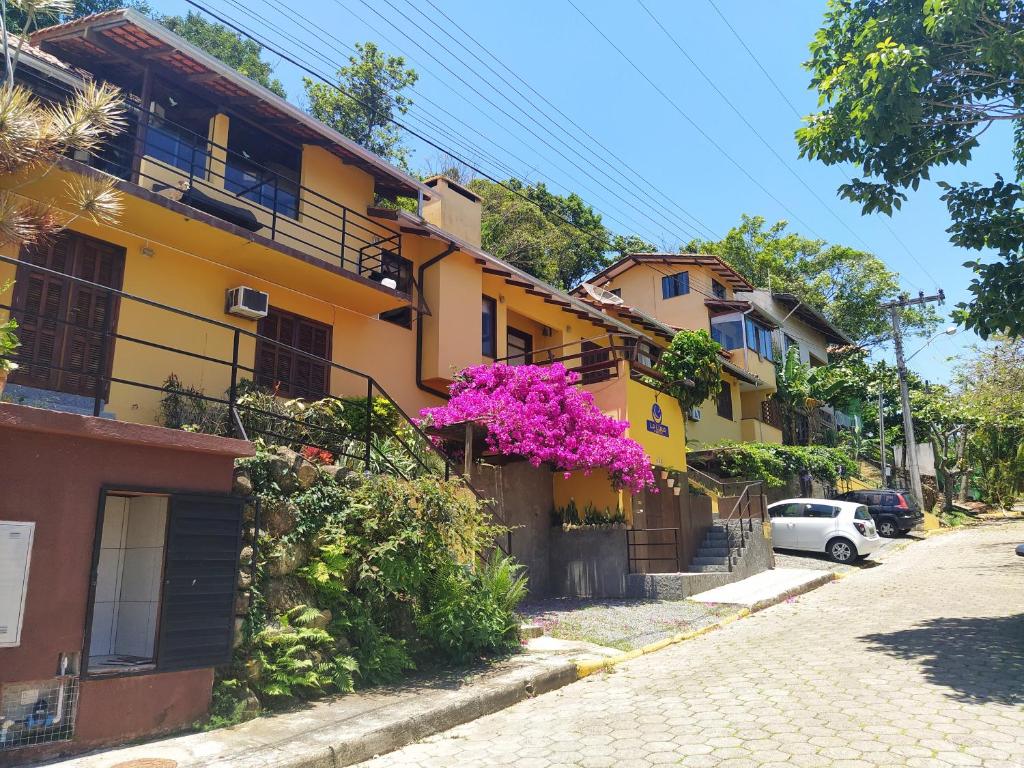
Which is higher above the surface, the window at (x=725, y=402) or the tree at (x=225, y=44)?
the tree at (x=225, y=44)

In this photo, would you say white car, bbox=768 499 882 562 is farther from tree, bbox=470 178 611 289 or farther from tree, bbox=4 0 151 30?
tree, bbox=4 0 151 30

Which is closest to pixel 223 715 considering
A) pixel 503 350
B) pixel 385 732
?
pixel 385 732

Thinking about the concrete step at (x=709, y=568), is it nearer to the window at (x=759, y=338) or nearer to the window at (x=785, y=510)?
the window at (x=785, y=510)

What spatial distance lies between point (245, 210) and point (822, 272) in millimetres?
Answer: 42501

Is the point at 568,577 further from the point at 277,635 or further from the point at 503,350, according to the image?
the point at 277,635

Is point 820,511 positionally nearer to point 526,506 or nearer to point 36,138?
point 526,506

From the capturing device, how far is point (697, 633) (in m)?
11.7

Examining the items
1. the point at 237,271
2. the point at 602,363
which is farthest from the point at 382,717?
the point at 602,363

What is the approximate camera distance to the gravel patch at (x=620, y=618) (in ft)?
36.3

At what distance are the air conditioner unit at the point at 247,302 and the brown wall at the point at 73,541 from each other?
6.62 metres

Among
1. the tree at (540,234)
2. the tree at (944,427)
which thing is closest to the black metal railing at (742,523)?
the tree at (540,234)

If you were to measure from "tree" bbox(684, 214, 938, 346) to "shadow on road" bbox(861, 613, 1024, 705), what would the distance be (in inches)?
1483

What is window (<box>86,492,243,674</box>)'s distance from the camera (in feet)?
21.1

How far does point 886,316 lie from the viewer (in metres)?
47.9
